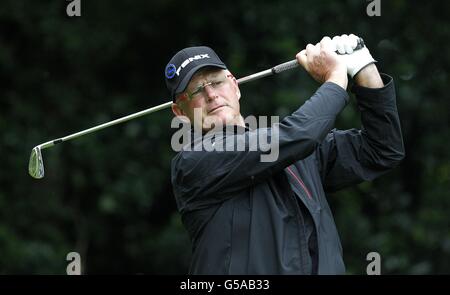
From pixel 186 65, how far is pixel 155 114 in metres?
4.50

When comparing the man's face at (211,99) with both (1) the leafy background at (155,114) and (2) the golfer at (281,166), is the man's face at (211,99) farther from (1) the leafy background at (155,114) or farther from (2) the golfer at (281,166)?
(1) the leafy background at (155,114)

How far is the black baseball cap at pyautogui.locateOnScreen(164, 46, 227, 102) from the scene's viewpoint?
3645mm

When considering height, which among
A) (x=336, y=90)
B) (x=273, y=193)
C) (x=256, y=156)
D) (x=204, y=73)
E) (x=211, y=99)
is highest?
(x=204, y=73)

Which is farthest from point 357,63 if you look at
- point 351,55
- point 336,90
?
point 336,90

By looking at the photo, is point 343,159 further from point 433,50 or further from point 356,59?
point 433,50

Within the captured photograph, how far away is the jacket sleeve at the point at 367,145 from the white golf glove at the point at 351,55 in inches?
2.9

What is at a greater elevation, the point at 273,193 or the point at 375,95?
the point at 375,95

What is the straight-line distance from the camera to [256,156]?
3256 millimetres

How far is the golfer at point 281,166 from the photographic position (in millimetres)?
3189

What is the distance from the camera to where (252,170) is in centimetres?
326

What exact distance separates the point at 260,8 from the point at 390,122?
4835 millimetres

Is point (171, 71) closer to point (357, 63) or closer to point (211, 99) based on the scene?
point (211, 99)

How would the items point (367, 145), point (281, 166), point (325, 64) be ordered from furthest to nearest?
point (367, 145) < point (325, 64) < point (281, 166)

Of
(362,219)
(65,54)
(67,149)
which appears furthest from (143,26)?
(362,219)
